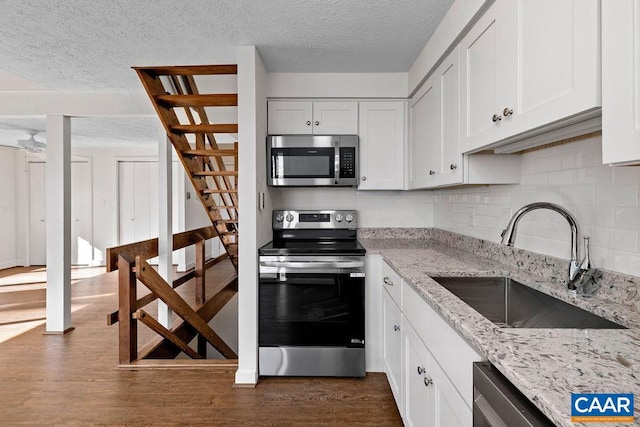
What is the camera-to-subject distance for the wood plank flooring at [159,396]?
209cm

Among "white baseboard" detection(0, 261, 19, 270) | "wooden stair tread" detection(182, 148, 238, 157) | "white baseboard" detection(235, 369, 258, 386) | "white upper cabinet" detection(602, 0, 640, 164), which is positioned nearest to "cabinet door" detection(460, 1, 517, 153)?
"white upper cabinet" detection(602, 0, 640, 164)

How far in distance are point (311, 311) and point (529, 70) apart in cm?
185

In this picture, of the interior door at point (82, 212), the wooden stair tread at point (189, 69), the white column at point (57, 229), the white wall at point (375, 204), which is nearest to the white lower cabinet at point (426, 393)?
the white wall at point (375, 204)

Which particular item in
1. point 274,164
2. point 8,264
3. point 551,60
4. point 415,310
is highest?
point 551,60

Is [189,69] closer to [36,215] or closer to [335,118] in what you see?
[335,118]

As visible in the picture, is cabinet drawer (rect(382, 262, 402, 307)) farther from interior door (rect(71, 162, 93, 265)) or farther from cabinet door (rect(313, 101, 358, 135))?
interior door (rect(71, 162, 93, 265))

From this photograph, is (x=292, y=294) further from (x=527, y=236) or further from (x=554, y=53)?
(x=554, y=53)

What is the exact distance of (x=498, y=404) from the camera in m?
0.83

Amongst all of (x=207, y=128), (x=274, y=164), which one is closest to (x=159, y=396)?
(x=274, y=164)

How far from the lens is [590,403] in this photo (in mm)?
640

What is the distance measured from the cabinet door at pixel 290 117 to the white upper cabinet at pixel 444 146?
84 cm

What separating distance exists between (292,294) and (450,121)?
148 centimetres

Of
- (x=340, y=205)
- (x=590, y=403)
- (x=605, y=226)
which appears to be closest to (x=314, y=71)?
(x=340, y=205)

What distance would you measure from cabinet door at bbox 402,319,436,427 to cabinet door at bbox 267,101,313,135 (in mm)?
1719
